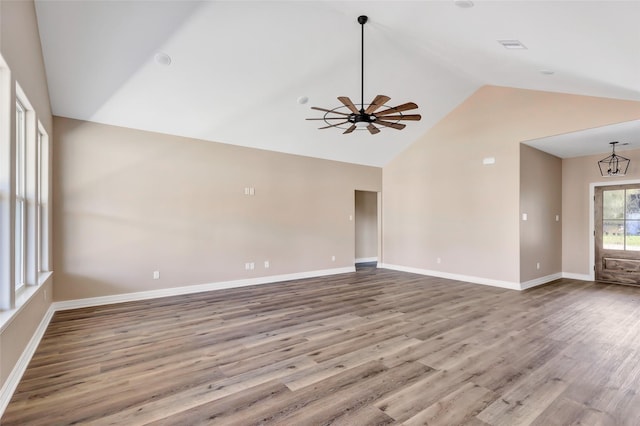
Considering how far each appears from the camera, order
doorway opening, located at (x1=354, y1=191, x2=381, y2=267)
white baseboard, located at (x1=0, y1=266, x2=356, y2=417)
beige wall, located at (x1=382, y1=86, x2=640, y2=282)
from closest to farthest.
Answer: white baseboard, located at (x1=0, y1=266, x2=356, y2=417) → beige wall, located at (x1=382, y1=86, x2=640, y2=282) → doorway opening, located at (x1=354, y1=191, x2=381, y2=267)

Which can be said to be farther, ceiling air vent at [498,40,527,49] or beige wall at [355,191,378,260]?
beige wall at [355,191,378,260]

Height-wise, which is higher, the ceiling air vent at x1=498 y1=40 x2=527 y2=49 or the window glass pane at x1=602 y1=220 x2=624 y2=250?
the ceiling air vent at x1=498 y1=40 x2=527 y2=49

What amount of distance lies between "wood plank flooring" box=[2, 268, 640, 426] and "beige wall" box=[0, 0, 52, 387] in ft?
1.00

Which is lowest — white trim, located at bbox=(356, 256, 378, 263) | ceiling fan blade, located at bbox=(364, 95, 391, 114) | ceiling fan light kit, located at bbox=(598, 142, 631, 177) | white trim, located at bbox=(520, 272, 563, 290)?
white trim, located at bbox=(356, 256, 378, 263)

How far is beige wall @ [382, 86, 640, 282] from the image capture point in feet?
18.0

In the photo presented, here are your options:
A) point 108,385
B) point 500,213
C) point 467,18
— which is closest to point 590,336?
point 500,213

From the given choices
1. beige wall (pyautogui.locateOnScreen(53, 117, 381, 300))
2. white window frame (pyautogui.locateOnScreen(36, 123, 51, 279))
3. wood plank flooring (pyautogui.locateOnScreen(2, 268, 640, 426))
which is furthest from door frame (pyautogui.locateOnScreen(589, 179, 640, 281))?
white window frame (pyautogui.locateOnScreen(36, 123, 51, 279))

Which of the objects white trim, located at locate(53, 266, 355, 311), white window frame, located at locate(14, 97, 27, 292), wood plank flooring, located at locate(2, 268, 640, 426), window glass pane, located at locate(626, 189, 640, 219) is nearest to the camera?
wood plank flooring, located at locate(2, 268, 640, 426)

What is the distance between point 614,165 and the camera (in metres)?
6.48

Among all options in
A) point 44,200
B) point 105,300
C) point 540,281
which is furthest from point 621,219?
point 44,200

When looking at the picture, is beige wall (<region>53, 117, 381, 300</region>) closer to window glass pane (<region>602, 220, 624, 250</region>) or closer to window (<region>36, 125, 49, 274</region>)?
window (<region>36, 125, 49, 274</region>)

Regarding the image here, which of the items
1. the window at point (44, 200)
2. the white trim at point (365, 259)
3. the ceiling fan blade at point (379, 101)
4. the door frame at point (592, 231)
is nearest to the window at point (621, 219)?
the door frame at point (592, 231)

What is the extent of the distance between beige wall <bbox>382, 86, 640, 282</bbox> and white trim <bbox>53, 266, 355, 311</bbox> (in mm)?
2445

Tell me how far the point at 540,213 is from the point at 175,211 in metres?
7.21
